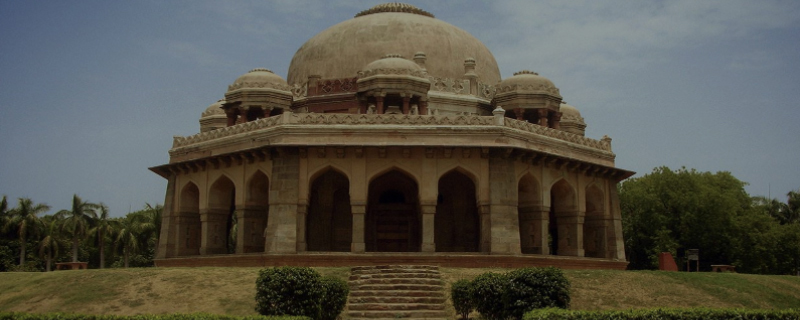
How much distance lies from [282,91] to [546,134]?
30.8ft

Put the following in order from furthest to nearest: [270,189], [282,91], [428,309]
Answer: [282,91] → [270,189] → [428,309]

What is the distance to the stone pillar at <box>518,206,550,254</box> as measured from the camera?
2747 cm

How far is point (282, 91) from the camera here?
1188 inches

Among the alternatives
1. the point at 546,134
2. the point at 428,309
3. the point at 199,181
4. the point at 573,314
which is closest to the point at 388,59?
the point at 546,134

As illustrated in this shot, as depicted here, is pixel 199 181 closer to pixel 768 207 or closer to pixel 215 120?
pixel 215 120

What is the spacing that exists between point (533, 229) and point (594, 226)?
377cm

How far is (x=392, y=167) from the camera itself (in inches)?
1040

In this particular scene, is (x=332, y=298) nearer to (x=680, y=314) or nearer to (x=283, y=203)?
(x=680, y=314)

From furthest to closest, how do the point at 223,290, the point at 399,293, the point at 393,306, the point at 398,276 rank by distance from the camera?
the point at 398,276, the point at 399,293, the point at 223,290, the point at 393,306

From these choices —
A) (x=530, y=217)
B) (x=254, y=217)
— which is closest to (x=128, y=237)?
(x=254, y=217)

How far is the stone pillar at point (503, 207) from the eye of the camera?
25.5 metres

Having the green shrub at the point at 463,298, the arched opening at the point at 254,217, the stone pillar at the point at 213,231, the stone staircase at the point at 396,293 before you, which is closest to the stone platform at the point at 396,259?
the arched opening at the point at 254,217

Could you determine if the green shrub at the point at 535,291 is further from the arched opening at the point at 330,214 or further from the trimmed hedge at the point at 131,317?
the arched opening at the point at 330,214

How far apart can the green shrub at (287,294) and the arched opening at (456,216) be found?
516 inches
